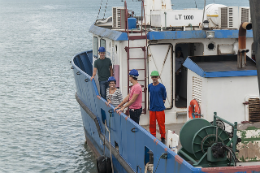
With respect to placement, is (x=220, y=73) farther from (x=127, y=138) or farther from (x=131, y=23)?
(x=131, y=23)

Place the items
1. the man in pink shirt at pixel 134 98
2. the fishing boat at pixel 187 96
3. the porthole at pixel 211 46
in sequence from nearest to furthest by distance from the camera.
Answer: the fishing boat at pixel 187 96 < the man in pink shirt at pixel 134 98 < the porthole at pixel 211 46

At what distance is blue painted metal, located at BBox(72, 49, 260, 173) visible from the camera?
6122mm

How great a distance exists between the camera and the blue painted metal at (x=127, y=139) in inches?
241

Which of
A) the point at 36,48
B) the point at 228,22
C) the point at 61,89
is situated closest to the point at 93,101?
the point at 228,22

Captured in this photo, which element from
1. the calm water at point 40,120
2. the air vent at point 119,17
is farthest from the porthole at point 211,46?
the calm water at point 40,120

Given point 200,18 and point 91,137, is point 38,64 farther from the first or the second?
point 200,18

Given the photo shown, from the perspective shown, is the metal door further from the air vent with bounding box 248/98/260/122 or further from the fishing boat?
the air vent with bounding box 248/98/260/122

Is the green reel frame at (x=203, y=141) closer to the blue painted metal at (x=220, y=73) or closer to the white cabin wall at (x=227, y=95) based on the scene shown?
the white cabin wall at (x=227, y=95)

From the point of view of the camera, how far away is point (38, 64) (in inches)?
1352

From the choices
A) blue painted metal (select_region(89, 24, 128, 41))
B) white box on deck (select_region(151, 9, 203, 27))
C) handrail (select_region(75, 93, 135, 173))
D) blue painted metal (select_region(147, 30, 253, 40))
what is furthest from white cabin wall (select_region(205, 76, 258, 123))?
white box on deck (select_region(151, 9, 203, 27))

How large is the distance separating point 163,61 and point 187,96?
2.00m

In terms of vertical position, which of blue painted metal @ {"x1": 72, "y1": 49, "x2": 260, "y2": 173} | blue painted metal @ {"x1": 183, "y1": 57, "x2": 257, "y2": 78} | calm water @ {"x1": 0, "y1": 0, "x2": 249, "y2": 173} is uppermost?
blue painted metal @ {"x1": 183, "y1": 57, "x2": 257, "y2": 78}

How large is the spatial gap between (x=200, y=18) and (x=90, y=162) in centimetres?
556

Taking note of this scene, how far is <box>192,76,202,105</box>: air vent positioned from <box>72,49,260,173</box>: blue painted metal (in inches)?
51.0
